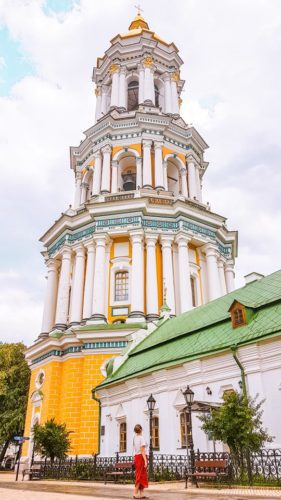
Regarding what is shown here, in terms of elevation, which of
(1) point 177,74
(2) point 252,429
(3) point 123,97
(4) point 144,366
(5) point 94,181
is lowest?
(2) point 252,429

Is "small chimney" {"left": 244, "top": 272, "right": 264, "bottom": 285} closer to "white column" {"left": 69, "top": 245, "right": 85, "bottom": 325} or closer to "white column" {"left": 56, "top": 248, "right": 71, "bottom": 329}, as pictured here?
"white column" {"left": 69, "top": 245, "right": 85, "bottom": 325}

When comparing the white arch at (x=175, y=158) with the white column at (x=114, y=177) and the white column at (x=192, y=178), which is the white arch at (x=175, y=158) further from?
the white column at (x=114, y=177)

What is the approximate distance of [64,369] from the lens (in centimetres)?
2550

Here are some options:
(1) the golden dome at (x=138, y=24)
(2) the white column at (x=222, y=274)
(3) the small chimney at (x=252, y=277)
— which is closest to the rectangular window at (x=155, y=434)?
(3) the small chimney at (x=252, y=277)

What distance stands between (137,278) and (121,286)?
5.61ft

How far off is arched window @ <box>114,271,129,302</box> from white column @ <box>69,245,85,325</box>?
2291 mm

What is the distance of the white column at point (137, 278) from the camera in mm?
26141

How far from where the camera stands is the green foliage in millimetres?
34875

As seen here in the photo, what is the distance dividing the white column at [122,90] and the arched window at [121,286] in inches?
566

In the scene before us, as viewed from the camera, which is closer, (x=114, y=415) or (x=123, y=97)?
(x=114, y=415)

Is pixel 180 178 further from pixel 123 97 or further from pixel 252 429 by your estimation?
pixel 252 429

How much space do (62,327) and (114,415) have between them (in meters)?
9.12

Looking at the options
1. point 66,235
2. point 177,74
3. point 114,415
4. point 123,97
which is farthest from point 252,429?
point 177,74

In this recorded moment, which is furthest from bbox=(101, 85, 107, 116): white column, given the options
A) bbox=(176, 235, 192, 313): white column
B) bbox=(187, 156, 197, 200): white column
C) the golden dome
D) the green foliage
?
the green foliage
